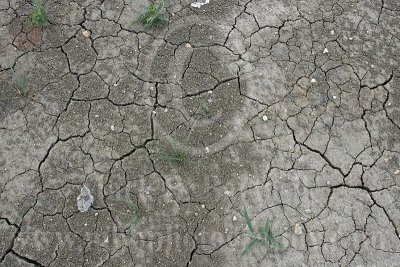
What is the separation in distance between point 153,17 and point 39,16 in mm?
1048

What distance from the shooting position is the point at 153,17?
421 cm

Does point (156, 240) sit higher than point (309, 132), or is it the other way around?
point (309, 132)

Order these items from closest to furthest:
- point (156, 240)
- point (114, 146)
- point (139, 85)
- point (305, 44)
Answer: point (156, 240)
point (114, 146)
point (139, 85)
point (305, 44)

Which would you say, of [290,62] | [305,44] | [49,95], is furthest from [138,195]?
[305,44]

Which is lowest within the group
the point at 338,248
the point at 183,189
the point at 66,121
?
the point at 338,248

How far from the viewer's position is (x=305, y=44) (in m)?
4.29

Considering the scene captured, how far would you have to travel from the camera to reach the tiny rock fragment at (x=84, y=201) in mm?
3465

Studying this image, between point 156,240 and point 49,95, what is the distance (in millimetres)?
1587

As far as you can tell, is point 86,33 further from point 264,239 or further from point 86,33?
point 264,239

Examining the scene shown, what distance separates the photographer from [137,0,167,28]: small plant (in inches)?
166

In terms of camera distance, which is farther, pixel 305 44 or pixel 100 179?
pixel 305 44

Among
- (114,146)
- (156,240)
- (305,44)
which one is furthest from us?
(305,44)

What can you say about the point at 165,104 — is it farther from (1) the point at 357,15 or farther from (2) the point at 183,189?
(1) the point at 357,15

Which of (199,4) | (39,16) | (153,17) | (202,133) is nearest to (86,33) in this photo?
(39,16)
